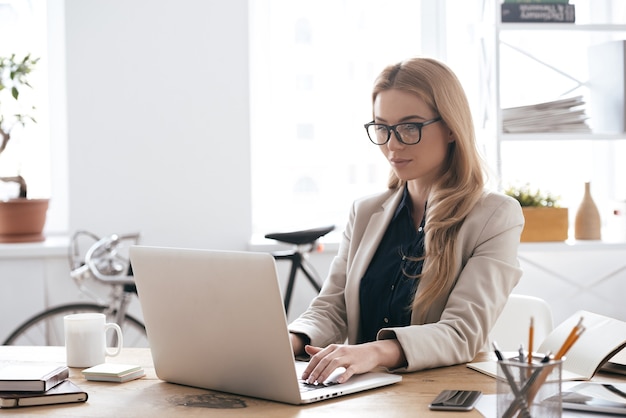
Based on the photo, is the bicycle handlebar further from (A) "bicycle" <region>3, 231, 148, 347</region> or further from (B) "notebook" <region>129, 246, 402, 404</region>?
(B) "notebook" <region>129, 246, 402, 404</region>

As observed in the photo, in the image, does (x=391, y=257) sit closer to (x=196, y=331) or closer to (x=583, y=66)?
(x=196, y=331)

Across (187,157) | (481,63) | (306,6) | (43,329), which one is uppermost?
(306,6)

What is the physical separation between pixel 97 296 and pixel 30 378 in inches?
79.5

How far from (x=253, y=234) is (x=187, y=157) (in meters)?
0.50

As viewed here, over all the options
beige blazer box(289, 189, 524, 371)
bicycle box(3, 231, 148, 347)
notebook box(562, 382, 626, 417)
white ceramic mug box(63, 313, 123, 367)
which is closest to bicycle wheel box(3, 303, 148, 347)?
bicycle box(3, 231, 148, 347)

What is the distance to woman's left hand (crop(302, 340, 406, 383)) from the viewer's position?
156cm

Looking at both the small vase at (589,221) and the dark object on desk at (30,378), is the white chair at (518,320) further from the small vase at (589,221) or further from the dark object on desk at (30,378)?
the small vase at (589,221)

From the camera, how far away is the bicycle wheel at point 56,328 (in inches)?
133

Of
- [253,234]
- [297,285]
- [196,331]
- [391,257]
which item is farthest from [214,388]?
[253,234]

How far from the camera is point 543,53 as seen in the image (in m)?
3.89

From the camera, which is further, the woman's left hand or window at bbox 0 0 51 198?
window at bbox 0 0 51 198

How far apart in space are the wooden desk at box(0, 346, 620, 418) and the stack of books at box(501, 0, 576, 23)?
80.1 inches

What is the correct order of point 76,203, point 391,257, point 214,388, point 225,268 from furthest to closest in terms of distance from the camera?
point 76,203, point 391,257, point 214,388, point 225,268

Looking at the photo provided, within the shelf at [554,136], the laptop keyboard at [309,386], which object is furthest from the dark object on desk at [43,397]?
the shelf at [554,136]
